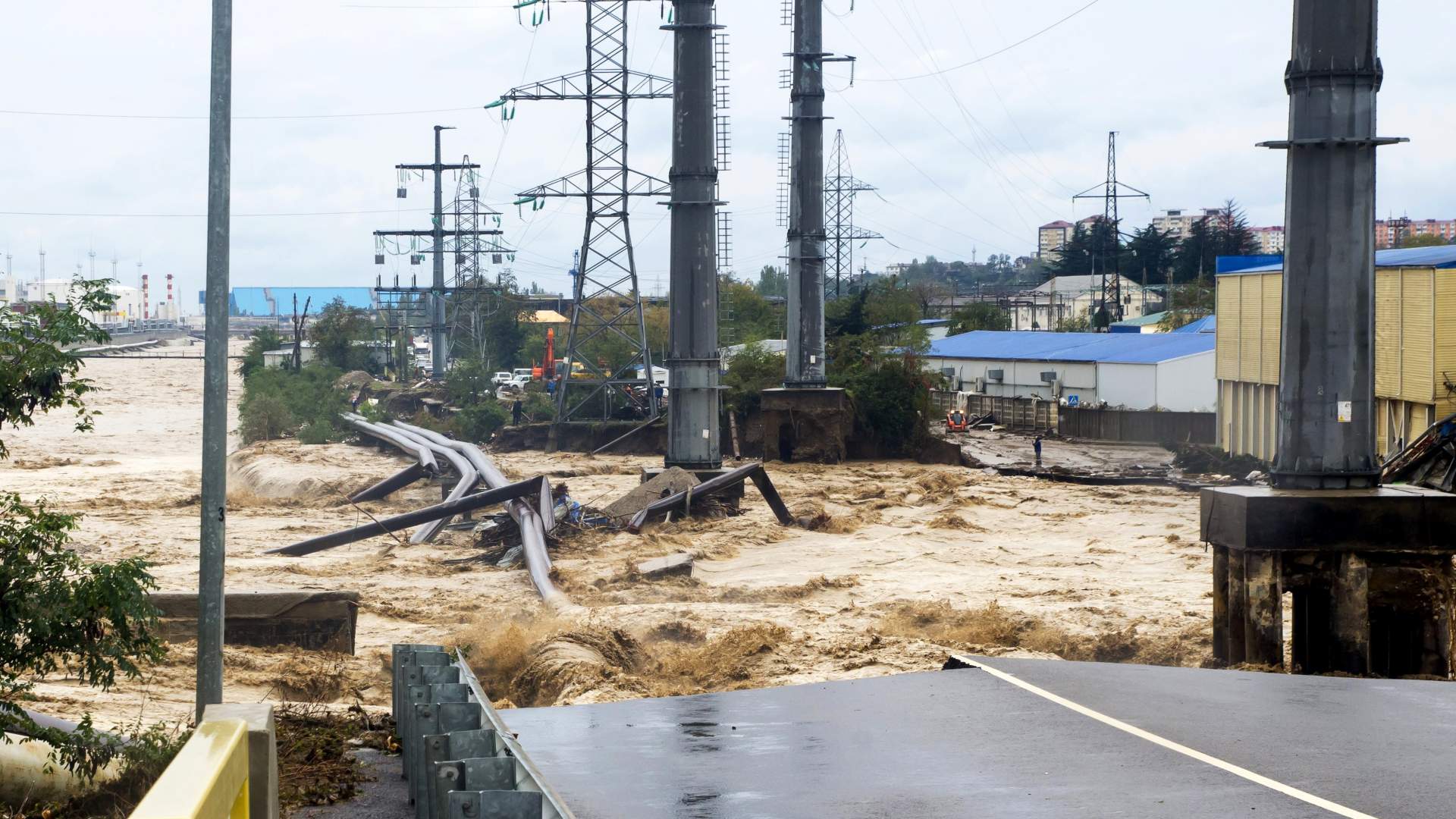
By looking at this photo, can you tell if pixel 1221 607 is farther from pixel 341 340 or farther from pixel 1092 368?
pixel 341 340

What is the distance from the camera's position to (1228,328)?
53.5 metres

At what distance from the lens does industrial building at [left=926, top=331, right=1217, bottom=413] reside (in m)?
65.4

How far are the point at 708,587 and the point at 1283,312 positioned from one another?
1209cm

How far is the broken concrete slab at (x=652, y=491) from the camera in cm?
3378

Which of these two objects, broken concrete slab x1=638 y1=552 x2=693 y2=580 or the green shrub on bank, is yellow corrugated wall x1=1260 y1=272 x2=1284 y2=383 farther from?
the green shrub on bank

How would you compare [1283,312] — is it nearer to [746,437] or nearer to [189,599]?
[189,599]

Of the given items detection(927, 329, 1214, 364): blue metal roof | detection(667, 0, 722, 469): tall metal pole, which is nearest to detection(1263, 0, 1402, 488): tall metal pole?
detection(667, 0, 722, 469): tall metal pole

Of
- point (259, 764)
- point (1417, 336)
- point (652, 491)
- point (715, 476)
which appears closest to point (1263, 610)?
point (259, 764)

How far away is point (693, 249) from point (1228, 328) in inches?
992

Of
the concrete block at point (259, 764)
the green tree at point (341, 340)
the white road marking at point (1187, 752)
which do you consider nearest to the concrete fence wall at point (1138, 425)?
the white road marking at point (1187, 752)

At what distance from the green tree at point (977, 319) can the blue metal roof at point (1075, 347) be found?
642 inches

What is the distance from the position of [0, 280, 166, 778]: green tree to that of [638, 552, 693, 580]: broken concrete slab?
57.3 ft

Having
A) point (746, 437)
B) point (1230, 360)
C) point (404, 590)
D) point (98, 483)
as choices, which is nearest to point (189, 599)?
point (404, 590)

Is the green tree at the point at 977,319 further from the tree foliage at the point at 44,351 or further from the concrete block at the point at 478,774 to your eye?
the concrete block at the point at 478,774
